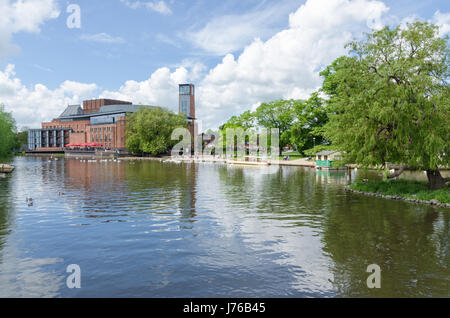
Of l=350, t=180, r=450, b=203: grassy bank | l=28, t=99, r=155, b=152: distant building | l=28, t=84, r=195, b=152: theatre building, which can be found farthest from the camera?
l=28, t=99, r=155, b=152: distant building

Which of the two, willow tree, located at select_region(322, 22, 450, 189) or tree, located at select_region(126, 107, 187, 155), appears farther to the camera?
tree, located at select_region(126, 107, 187, 155)

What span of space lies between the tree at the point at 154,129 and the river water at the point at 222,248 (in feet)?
319

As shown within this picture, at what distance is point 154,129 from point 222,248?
113387 millimetres

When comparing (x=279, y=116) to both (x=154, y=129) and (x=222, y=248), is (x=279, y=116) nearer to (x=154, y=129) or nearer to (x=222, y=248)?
(x=154, y=129)

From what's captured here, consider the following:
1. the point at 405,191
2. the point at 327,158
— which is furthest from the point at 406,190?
the point at 327,158

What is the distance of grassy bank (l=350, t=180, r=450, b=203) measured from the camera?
26.3 meters

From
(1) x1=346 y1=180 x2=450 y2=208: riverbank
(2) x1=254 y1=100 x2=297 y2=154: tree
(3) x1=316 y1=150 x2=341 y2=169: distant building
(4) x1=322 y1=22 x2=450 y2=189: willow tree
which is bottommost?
(1) x1=346 y1=180 x2=450 y2=208: riverbank

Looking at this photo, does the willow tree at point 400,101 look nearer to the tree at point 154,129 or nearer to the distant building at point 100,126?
the tree at point 154,129

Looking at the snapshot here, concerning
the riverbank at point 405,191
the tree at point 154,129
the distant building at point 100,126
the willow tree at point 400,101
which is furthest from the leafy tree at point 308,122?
the distant building at point 100,126

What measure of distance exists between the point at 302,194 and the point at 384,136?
893 cm

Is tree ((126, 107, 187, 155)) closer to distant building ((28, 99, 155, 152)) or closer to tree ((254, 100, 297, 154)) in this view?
distant building ((28, 99, 155, 152))

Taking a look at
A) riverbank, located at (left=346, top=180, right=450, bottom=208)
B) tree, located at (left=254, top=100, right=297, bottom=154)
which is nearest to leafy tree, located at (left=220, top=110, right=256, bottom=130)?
tree, located at (left=254, top=100, right=297, bottom=154)

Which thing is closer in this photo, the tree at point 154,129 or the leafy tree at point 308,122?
the leafy tree at point 308,122

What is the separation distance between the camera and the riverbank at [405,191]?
25.8 m
